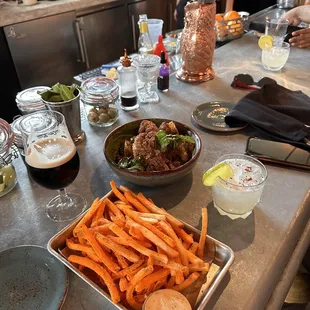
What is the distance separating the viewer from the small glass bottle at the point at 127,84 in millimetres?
1411

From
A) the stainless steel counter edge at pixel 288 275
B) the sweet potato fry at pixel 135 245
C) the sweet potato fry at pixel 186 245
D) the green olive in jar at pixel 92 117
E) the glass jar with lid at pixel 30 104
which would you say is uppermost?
the glass jar with lid at pixel 30 104

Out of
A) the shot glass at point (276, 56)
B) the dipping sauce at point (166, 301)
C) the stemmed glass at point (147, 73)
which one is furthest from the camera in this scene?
the shot glass at point (276, 56)

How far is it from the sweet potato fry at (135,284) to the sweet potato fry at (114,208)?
16cm

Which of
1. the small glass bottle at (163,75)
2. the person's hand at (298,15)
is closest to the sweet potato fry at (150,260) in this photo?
the small glass bottle at (163,75)

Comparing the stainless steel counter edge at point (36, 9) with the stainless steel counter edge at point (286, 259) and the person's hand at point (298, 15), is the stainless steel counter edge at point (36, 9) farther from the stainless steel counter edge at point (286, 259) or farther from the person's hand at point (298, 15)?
the stainless steel counter edge at point (286, 259)

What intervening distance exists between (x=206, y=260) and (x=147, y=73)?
1034 mm

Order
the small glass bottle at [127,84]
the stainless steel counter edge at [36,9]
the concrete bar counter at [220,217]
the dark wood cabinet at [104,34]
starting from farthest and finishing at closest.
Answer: the dark wood cabinet at [104,34], the stainless steel counter edge at [36,9], the small glass bottle at [127,84], the concrete bar counter at [220,217]

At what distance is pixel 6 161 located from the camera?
0.96 meters

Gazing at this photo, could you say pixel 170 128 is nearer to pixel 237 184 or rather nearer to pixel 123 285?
pixel 237 184

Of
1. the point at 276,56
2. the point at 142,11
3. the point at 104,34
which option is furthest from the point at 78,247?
the point at 142,11

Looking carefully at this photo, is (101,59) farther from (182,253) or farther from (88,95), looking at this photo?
(182,253)

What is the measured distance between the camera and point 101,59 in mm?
3494

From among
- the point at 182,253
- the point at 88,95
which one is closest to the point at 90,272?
the point at 182,253

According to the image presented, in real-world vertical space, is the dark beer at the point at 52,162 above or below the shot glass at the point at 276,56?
above
